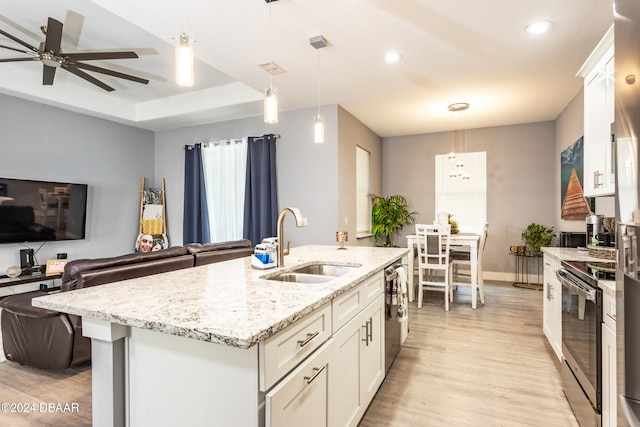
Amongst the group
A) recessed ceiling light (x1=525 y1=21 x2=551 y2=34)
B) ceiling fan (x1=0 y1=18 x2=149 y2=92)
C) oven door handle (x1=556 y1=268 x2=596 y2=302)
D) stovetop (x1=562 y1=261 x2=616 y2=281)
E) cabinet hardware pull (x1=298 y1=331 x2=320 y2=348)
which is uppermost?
recessed ceiling light (x1=525 y1=21 x2=551 y2=34)

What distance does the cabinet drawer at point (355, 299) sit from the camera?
1.57 metres

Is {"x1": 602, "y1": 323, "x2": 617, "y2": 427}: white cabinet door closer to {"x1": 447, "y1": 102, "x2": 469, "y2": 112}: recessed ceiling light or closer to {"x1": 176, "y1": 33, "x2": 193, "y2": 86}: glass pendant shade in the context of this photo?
{"x1": 176, "y1": 33, "x2": 193, "y2": 86}: glass pendant shade

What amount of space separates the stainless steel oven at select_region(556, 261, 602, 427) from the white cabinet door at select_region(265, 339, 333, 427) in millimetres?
1328

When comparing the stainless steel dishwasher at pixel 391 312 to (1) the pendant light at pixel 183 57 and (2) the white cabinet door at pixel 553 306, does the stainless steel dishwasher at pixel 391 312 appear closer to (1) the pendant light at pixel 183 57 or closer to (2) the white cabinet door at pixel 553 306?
(2) the white cabinet door at pixel 553 306

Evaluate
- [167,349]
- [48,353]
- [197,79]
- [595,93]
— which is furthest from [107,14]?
[595,93]

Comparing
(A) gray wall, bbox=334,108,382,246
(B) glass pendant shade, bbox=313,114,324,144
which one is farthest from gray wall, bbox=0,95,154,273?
(B) glass pendant shade, bbox=313,114,324,144

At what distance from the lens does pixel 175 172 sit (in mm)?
6016

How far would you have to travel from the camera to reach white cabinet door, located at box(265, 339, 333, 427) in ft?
3.44

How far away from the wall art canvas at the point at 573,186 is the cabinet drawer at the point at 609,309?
272 cm

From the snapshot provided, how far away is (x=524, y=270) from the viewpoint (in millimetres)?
5691

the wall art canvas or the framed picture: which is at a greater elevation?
the wall art canvas

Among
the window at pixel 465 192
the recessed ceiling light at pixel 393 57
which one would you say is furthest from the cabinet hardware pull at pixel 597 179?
the window at pixel 465 192

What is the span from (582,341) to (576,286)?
0.97 ft

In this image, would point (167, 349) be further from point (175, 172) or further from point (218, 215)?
point (175, 172)
